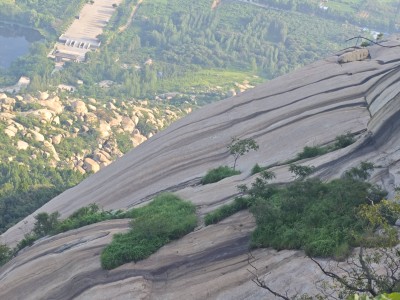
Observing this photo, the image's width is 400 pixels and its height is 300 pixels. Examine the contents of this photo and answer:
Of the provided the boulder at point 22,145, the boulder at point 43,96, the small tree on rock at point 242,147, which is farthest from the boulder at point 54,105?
the small tree on rock at point 242,147

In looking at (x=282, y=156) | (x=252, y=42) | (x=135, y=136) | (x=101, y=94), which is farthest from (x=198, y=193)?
(x=252, y=42)

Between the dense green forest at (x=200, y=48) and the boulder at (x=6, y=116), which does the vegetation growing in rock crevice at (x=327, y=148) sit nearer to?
the boulder at (x=6, y=116)

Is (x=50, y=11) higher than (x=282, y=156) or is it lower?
lower

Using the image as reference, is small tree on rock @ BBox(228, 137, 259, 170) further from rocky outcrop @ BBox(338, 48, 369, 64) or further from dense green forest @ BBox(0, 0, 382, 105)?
dense green forest @ BBox(0, 0, 382, 105)

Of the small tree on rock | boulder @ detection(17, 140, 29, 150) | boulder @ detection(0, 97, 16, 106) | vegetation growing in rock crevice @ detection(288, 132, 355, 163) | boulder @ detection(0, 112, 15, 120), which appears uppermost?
vegetation growing in rock crevice @ detection(288, 132, 355, 163)

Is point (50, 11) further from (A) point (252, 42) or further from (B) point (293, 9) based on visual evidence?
(B) point (293, 9)

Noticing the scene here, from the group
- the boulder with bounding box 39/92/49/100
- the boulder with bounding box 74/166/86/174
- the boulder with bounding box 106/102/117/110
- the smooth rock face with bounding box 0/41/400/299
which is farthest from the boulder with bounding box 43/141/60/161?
the smooth rock face with bounding box 0/41/400/299
